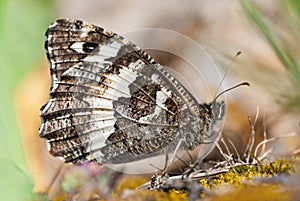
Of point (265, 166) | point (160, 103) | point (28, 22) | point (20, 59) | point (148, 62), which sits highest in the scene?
point (28, 22)

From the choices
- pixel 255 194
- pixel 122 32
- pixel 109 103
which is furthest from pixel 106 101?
pixel 122 32

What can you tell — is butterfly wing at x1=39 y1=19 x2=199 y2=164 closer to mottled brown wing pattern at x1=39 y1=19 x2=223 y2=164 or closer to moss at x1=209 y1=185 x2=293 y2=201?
mottled brown wing pattern at x1=39 y1=19 x2=223 y2=164

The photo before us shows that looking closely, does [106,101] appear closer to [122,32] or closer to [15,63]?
[15,63]

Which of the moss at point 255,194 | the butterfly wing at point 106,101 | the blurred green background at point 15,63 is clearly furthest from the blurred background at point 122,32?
the moss at point 255,194

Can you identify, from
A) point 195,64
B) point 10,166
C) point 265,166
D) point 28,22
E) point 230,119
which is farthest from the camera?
point 28,22

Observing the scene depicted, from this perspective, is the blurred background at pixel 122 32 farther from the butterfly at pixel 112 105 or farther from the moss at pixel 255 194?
the moss at pixel 255 194

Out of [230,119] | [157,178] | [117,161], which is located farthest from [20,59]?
[157,178]

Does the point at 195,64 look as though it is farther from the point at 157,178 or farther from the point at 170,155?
the point at 157,178

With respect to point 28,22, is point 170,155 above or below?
below

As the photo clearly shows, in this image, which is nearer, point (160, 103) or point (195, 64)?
point (160, 103)

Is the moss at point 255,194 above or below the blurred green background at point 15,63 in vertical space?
below
